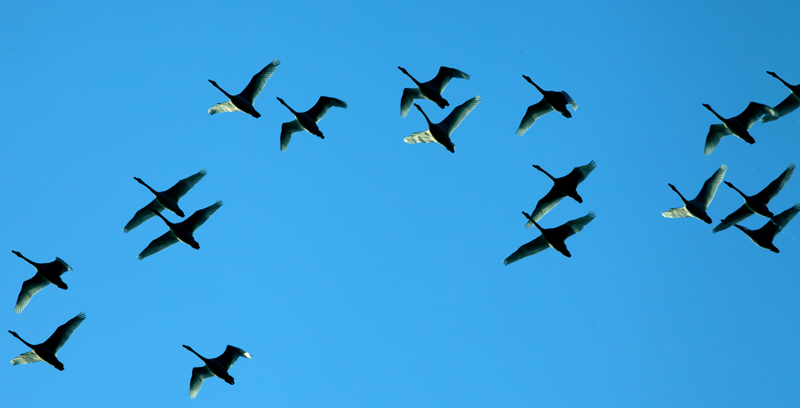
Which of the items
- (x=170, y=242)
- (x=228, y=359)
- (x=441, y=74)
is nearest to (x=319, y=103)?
(x=441, y=74)

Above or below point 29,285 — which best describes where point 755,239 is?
above

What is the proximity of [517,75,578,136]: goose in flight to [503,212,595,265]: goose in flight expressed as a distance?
19.4 ft

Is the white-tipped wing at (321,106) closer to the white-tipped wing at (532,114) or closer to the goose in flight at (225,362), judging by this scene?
the white-tipped wing at (532,114)

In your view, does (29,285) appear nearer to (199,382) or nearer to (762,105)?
(199,382)

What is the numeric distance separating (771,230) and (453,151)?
53.3 ft

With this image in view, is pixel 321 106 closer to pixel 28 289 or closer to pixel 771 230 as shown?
pixel 28 289

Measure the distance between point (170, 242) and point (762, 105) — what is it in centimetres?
3099

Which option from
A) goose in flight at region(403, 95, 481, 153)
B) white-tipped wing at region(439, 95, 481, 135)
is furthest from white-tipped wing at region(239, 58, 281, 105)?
white-tipped wing at region(439, 95, 481, 135)

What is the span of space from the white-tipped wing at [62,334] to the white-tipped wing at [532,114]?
83.7ft

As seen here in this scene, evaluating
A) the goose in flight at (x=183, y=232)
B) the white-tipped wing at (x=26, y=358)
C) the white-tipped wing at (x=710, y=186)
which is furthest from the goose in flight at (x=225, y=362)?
the white-tipped wing at (x=710, y=186)

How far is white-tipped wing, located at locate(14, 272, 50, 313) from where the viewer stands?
3572cm

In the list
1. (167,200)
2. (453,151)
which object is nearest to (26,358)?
(167,200)

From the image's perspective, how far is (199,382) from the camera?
3562 centimetres

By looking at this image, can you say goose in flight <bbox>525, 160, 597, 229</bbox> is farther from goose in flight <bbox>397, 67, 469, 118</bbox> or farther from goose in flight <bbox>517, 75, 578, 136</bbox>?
goose in flight <bbox>397, 67, 469, 118</bbox>
